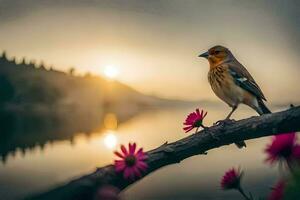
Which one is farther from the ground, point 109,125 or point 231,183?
point 109,125

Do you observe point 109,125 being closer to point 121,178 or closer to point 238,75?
point 238,75

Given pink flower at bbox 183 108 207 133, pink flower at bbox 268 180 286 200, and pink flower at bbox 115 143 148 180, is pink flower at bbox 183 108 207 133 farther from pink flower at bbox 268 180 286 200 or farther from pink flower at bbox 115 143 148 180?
pink flower at bbox 268 180 286 200

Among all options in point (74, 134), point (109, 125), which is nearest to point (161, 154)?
point (109, 125)

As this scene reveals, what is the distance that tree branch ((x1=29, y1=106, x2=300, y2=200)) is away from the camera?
0.88m

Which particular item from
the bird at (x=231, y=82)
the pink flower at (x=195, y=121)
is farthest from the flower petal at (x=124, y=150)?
the bird at (x=231, y=82)

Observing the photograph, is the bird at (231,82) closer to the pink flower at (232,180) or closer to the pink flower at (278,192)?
the pink flower at (232,180)

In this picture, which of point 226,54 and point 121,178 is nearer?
point 121,178

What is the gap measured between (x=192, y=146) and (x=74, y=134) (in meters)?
0.72

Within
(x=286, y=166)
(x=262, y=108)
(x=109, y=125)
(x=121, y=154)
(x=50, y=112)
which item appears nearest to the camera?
(x=286, y=166)

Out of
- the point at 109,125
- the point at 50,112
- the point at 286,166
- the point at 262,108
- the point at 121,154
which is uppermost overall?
the point at 50,112

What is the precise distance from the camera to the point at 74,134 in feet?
5.21

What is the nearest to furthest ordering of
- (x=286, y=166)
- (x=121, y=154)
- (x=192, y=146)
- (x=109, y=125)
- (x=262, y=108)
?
(x=286, y=166) < (x=121, y=154) < (x=192, y=146) < (x=262, y=108) < (x=109, y=125)

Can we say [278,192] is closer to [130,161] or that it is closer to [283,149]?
[283,149]

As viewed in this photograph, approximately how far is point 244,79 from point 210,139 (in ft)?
1.00
